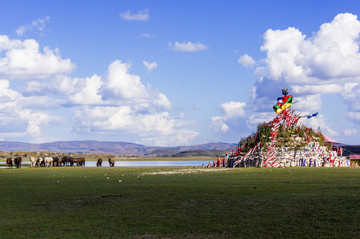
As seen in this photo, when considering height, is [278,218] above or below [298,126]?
below

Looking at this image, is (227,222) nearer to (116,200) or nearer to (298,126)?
(116,200)

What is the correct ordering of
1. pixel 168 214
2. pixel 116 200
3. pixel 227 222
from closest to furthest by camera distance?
pixel 227 222 < pixel 168 214 < pixel 116 200

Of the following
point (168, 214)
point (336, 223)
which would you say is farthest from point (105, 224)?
point (336, 223)

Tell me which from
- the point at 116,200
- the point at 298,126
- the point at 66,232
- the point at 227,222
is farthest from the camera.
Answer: the point at 298,126

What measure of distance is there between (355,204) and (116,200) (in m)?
9.74

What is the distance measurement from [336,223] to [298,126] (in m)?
50.5

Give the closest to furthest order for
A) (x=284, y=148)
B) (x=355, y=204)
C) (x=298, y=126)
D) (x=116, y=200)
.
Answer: (x=355, y=204) → (x=116, y=200) → (x=284, y=148) → (x=298, y=126)

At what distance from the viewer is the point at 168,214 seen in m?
14.6

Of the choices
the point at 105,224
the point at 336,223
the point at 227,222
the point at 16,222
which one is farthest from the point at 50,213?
the point at 336,223

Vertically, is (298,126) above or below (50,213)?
above

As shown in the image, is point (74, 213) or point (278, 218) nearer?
point (278, 218)

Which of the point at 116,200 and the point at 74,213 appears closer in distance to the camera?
the point at 74,213

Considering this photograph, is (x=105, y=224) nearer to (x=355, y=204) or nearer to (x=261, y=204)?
(x=261, y=204)

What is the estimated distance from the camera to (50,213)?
1548 centimetres
